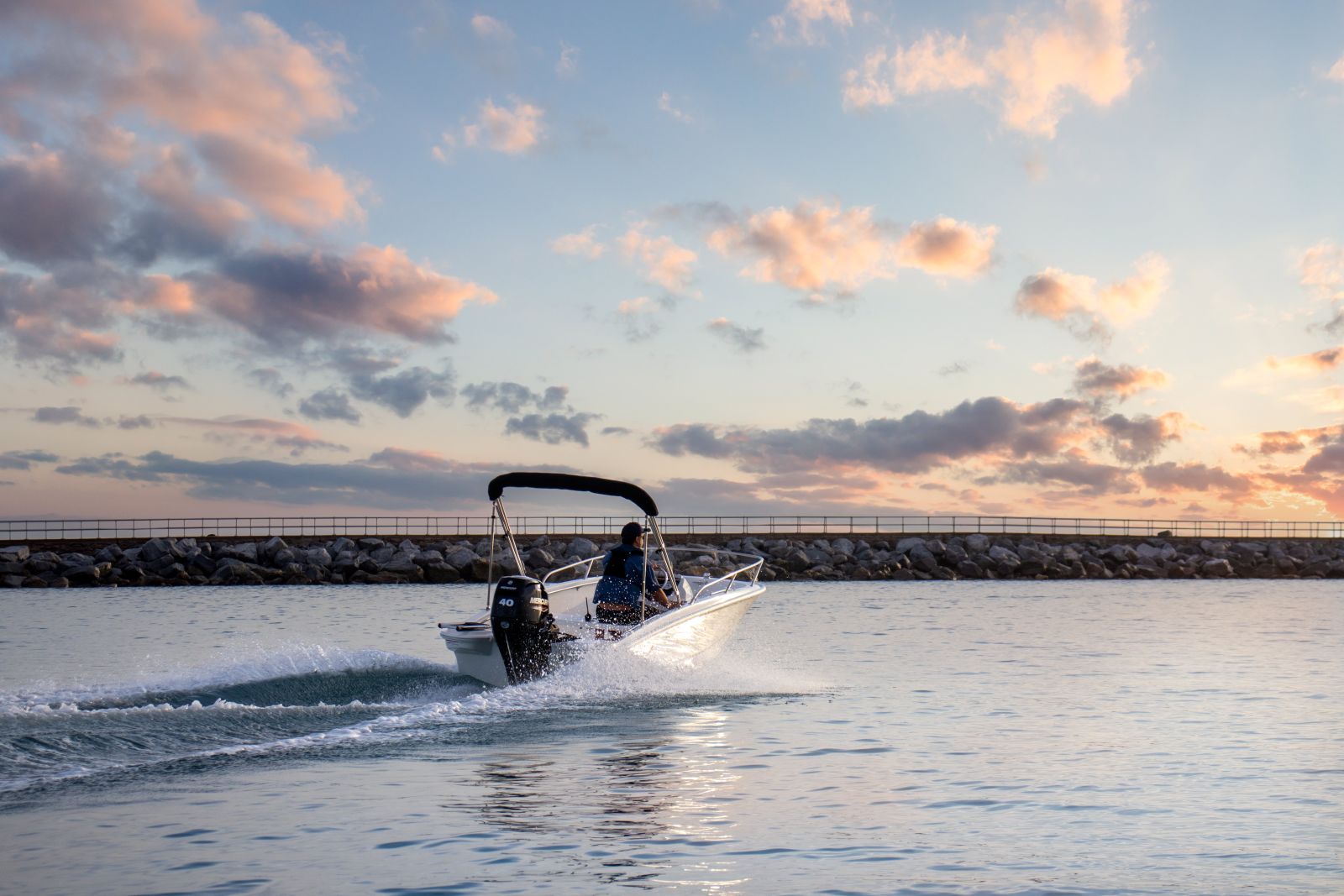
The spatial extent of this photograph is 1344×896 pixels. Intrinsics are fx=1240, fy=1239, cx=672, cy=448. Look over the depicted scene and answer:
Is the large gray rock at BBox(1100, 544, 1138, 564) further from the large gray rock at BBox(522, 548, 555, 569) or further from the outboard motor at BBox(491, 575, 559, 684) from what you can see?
the outboard motor at BBox(491, 575, 559, 684)

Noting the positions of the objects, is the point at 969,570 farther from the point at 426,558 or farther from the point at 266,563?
the point at 266,563

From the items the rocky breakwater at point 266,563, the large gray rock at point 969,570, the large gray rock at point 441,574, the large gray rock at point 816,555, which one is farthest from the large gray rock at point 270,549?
the large gray rock at point 969,570

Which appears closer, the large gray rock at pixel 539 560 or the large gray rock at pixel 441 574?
the large gray rock at pixel 539 560

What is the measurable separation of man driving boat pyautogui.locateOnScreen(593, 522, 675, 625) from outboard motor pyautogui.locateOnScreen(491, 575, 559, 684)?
4.84 feet

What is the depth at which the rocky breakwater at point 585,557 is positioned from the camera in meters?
60.3

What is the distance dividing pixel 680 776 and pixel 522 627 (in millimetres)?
4737

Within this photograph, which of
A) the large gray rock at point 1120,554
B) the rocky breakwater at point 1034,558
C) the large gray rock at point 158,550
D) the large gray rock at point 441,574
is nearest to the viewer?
the large gray rock at point 441,574

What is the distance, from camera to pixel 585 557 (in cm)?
6222

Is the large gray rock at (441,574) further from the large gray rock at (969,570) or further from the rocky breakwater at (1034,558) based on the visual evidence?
the large gray rock at (969,570)

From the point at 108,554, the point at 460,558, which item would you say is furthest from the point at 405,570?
the point at 108,554

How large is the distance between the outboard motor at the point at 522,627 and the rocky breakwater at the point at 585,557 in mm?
37920

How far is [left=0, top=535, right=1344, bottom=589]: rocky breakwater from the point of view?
60.3 m

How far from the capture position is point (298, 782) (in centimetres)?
1123

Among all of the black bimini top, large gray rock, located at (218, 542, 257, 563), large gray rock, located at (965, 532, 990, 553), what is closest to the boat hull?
the black bimini top
